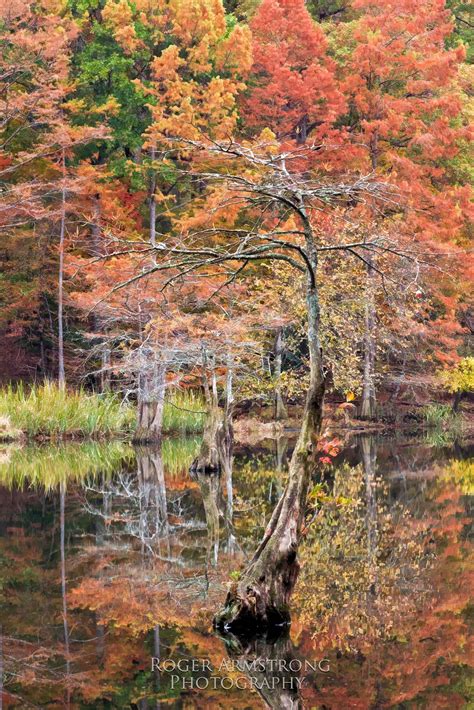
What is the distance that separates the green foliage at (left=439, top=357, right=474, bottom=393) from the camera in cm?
3294

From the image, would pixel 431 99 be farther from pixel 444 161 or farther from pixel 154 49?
pixel 154 49

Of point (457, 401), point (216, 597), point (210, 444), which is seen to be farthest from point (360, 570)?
point (457, 401)

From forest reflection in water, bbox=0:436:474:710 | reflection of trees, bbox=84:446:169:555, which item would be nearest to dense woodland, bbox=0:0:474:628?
reflection of trees, bbox=84:446:169:555

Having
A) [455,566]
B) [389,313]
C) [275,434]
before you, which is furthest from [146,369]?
[455,566]

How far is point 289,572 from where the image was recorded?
24.0ft

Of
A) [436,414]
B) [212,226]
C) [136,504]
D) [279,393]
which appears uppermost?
[212,226]

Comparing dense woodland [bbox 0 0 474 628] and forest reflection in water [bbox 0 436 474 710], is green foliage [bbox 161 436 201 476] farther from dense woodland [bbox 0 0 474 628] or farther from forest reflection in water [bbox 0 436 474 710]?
forest reflection in water [bbox 0 436 474 710]

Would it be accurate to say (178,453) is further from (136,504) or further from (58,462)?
(136,504)

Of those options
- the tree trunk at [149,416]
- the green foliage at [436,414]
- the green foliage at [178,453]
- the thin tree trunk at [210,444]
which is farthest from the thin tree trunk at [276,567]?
the green foliage at [436,414]

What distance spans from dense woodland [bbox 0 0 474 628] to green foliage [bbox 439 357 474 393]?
103 millimetres

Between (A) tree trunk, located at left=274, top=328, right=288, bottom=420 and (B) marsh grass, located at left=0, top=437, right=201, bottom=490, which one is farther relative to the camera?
(A) tree trunk, located at left=274, top=328, right=288, bottom=420

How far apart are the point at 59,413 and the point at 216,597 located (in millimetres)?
17526

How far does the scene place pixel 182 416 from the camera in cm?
2759

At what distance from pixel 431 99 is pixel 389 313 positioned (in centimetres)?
710
